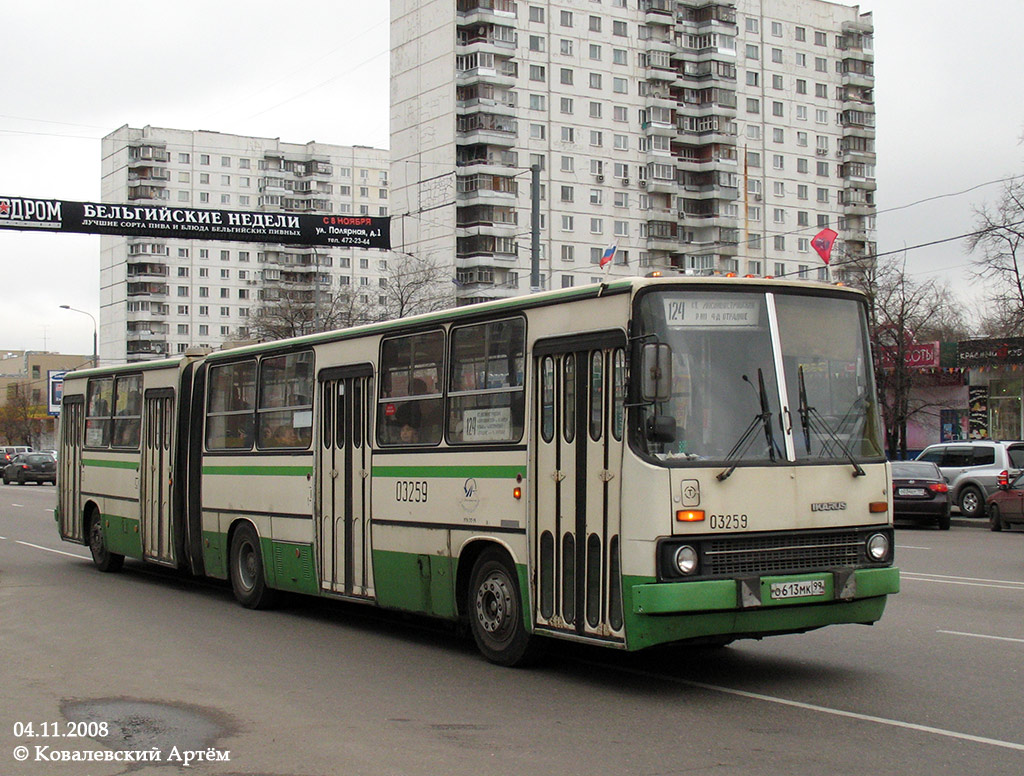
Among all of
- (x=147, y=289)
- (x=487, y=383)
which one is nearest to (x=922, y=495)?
(x=487, y=383)

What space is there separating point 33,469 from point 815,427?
5679cm

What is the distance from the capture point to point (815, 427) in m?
9.03

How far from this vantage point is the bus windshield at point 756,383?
8625 millimetres

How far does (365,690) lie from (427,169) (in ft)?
264

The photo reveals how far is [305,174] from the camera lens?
5251 inches

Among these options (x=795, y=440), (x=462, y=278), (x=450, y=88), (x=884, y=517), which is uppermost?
(x=450, y=88)

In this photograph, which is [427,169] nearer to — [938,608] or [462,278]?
[462,278]

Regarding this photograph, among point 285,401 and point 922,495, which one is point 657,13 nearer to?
point 922,495

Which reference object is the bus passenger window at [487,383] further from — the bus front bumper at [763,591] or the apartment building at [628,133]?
the apartment building at [628,133]


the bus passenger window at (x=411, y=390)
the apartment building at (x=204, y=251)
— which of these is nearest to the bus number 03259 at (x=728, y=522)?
the bus passenger window at (x=411, y=390)

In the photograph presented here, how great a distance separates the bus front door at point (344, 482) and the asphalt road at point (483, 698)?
608 millimetres

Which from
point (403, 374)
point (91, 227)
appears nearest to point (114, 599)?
point (403, 374)

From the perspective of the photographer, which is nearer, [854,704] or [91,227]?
[854,704]

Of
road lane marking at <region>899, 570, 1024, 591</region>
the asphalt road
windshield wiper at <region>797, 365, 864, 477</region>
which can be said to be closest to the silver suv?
road lane marking at <region>899, 570, 1024, 591</region>
